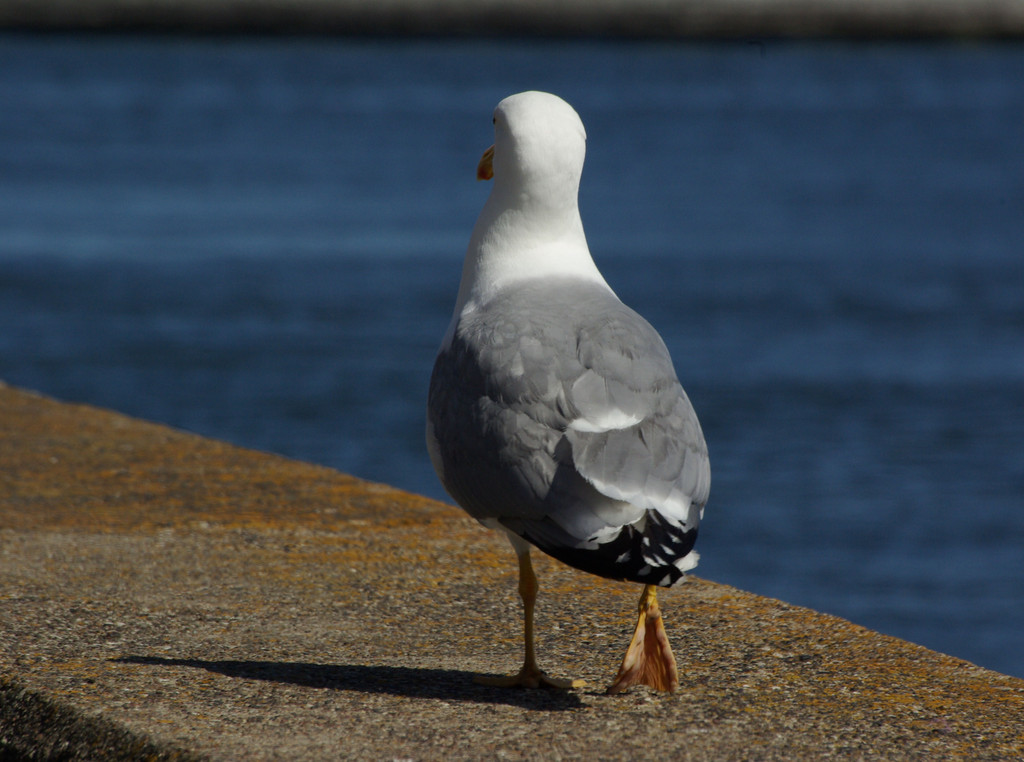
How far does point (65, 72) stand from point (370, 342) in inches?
1472

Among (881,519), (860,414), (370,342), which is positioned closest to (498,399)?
(881,519)

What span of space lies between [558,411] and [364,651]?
0.75 meters

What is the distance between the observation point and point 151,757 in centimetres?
250

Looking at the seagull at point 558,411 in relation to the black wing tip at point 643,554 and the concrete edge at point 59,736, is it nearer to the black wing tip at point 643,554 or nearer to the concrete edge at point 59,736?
the black wing tip at point 643,554

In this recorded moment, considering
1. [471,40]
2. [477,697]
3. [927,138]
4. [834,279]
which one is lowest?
[477,697]

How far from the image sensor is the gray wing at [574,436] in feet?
8.38

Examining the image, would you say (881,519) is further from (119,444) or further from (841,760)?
(841,760)

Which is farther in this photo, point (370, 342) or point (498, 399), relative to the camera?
point (370, 342)

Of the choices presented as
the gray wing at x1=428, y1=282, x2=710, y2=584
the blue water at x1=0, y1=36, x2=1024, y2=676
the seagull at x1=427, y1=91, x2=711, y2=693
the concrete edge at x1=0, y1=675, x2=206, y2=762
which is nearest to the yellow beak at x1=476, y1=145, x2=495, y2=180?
the seagull at x1=427, y1=91, x2=711, y2=693

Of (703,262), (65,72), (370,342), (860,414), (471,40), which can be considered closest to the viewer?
(860,414)

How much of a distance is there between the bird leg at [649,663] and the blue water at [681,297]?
457cm

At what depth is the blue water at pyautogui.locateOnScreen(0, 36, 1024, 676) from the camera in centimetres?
857

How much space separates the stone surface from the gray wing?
0.36m

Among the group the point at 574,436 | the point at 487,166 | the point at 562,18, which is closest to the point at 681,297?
the point at 487,166
